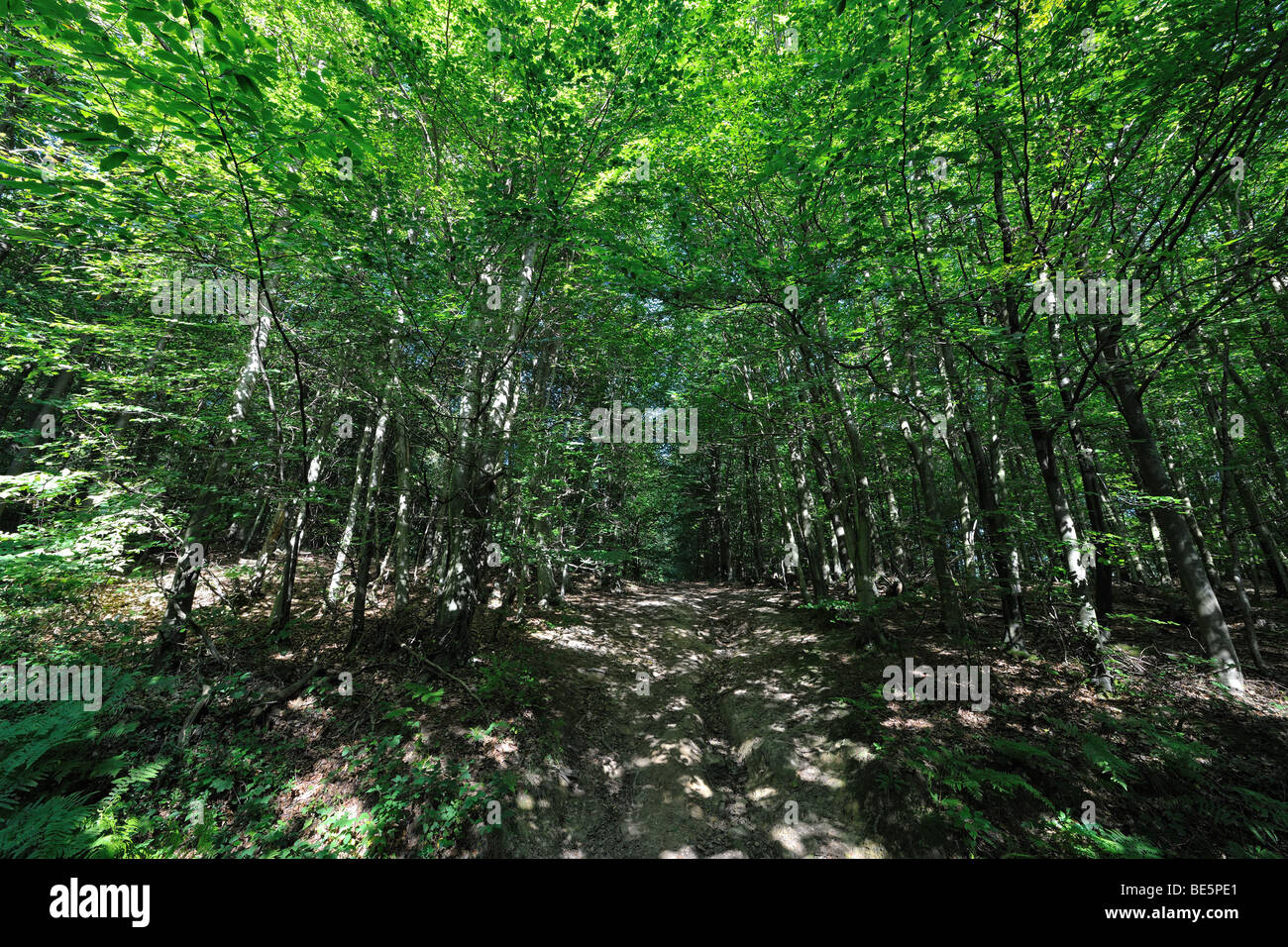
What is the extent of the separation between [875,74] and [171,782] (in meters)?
10.9

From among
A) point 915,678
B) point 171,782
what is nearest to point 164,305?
point 171,782

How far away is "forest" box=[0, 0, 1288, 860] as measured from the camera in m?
3.99

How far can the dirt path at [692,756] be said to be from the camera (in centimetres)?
472

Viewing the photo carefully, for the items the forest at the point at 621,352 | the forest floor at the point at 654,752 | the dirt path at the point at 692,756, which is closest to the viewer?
the forest at the point at 621,352

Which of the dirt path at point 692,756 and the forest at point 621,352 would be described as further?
the dirt path at point 692,756

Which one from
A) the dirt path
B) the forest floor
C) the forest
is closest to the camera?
the forest

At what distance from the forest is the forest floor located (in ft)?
0.17

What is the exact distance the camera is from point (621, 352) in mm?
10289

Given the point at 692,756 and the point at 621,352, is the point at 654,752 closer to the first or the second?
the point at 692,756

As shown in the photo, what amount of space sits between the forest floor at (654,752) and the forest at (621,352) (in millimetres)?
52

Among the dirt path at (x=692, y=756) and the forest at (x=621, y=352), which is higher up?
the forest at (x=621, y=352)

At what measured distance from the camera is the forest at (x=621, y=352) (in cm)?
399

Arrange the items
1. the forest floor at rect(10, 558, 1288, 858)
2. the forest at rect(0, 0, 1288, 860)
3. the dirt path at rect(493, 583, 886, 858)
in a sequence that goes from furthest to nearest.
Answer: the dirt path at rect(493, 583, 886, 858)
the forest floor at rect(10, 558, 1288, 858)
the forest at rect(0, 0, 1288, 860)

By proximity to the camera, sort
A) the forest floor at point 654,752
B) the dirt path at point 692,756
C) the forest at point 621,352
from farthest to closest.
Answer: the dirt path at point 692,756 → the forest floor at point 654,752 → the forest at point 621,352
